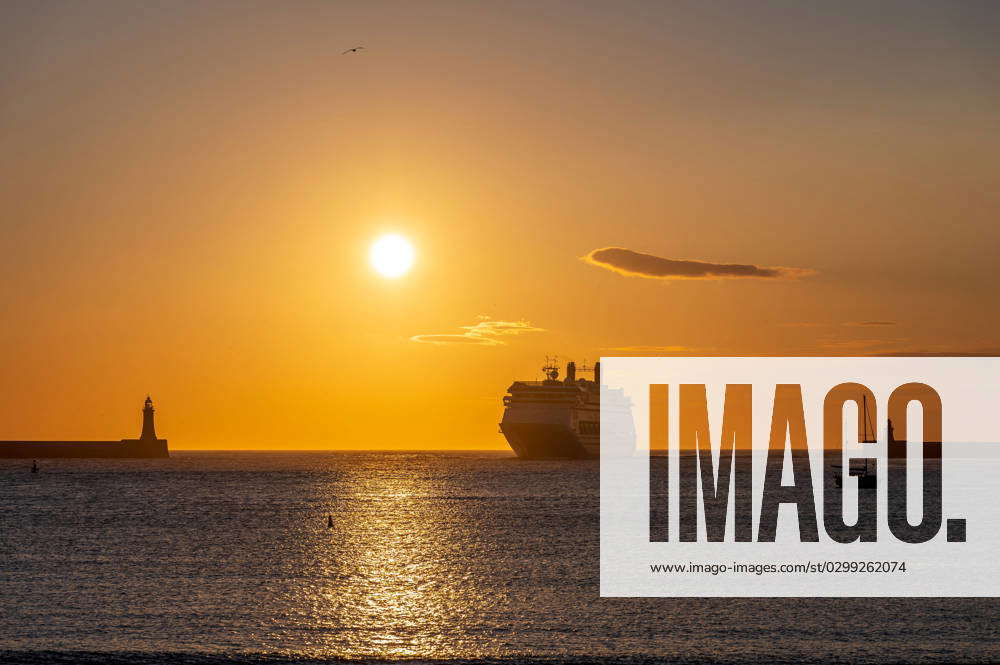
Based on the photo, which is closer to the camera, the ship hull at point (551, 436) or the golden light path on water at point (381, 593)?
the golden light path on water at point (381, 593)

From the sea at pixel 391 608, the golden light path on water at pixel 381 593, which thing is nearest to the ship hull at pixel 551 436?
the golden light path on water at pixel 381 593

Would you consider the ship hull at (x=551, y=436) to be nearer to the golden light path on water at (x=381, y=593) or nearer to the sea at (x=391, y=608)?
the golden light path on water at (x=381, y=593)

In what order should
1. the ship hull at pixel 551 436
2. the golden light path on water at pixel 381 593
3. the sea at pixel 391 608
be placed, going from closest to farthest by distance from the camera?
1. the sea at pixel 391 608
2. the golden light path on water at pixel 381 593
3. the ship hull at pixel 551 436

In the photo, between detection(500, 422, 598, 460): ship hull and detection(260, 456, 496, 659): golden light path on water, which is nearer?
detection(260, 456, 496, 659): golden light path on water

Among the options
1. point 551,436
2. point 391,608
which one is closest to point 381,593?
point 391,608

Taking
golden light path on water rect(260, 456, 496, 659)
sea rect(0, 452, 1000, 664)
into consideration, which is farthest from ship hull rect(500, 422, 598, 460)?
sea rect(0, 452, 1000, 664)

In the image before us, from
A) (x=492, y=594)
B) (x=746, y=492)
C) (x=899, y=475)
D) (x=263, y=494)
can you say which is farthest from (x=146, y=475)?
(x=492, y=594)

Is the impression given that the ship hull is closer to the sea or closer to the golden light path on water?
the golden light path on water

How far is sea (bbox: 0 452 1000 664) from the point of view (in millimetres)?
31422

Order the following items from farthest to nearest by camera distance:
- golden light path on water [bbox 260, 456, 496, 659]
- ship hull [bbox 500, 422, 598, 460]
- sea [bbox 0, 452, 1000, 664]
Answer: ship hull [bbox 500, 422, 598, 460]
golden light path on water [bbox 260, 456, 496, 659]
sea [bbox 0, 452, 1000, 664]

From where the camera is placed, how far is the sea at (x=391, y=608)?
3142cm

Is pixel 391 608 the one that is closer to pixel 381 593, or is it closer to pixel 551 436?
pixel 381 593

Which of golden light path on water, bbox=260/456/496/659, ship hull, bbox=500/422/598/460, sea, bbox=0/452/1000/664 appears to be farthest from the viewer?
ship hull, bbox=500/422/598/460

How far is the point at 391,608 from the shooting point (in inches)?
1548
